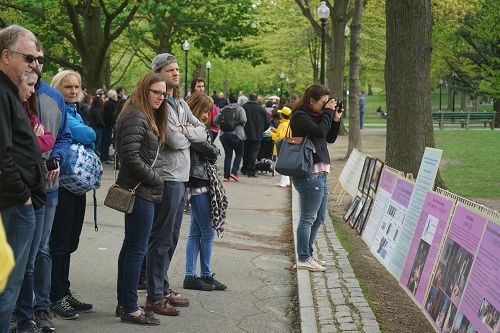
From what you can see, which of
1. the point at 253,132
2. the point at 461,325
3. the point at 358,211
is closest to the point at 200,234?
the point at 461,325

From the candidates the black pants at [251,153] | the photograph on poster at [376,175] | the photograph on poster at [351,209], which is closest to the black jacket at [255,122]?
the black pants at [251,153]

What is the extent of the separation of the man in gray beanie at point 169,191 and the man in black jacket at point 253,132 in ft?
42.0

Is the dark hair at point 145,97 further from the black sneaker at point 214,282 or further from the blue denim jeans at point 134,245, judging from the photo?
the black sneaker at point 214,282

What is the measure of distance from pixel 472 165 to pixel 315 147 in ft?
47.3

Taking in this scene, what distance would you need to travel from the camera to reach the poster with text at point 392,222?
7984mm

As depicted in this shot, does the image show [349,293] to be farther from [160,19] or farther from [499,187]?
[160,19]

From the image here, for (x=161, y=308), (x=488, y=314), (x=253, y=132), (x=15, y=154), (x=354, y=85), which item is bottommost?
(x=161, y=308)

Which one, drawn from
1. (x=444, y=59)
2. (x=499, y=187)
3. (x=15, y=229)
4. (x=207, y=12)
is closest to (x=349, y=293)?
(x=15, y=229)

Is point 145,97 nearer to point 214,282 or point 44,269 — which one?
point 44,269

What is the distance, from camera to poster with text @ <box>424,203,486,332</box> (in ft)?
17.8

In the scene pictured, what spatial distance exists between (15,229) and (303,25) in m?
46.4

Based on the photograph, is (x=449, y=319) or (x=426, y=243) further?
(x=426, y=243)

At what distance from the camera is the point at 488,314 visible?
493cm

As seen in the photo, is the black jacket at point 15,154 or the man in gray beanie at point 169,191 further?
the man in gray beanie at point 169,191
